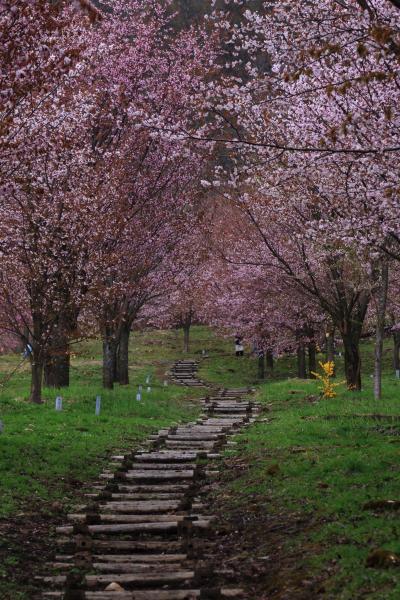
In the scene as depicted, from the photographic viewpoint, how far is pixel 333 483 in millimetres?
10961

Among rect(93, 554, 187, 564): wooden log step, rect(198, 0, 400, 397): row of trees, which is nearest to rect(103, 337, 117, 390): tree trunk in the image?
rect(198, 0, 400, 397): row of trees

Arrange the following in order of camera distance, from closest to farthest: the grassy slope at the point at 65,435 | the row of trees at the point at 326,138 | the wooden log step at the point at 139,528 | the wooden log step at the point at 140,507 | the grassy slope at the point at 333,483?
the grassy slope at the point at 333,483, the row of trees at the point at 326,138, the wooden log step at the point at 139,528, the wooden log step at the point at 140,507, the grassy slope at the point at 65,435

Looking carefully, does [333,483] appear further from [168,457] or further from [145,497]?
[168,457]

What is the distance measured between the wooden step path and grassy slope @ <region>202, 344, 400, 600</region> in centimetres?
92

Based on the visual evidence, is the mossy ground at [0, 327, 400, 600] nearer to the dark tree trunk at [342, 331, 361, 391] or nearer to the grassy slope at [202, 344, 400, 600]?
the grassy slope at [202, 344, 400, 600]

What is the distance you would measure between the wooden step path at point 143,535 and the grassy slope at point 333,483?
92 cm

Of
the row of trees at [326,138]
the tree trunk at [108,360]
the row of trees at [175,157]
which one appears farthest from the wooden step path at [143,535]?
the tree trunk at [108,360]

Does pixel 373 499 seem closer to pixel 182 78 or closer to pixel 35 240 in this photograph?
pixel 35 240

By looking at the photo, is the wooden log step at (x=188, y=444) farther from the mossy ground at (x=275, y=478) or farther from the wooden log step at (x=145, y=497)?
the wooden log step at (x=145, y=497)

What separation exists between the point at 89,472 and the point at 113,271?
499 inches

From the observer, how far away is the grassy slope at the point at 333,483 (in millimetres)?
7492

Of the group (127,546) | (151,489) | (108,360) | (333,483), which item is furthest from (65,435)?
(108,360)

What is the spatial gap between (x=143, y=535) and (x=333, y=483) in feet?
10.1

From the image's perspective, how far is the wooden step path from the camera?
7.64 metres
